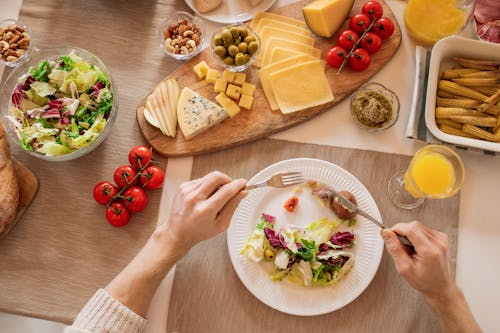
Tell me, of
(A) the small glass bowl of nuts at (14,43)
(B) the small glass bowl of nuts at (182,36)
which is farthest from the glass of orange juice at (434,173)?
(A) the small glass bowl of nuts at (14,43)

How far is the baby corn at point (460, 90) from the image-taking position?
1733mm

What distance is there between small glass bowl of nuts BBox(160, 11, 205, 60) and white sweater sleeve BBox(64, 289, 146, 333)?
919 mm

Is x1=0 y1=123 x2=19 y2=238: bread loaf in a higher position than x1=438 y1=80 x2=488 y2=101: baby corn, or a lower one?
lower

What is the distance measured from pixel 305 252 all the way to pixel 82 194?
0.85 m

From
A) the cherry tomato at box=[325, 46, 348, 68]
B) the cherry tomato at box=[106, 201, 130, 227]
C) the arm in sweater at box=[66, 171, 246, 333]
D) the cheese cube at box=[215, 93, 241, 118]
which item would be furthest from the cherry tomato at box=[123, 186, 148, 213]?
the cherry tomato at box=[325, 46, 348, 68]

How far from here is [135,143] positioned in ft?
6.07

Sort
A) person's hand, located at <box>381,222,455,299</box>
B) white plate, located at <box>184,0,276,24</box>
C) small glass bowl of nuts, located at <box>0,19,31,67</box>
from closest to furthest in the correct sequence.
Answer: person's hand, located at <box>381,222,455,299</box> < small glass bowl of nuts, located at <box>0,19,31,67</box> < white plate, located at <box>184,0,276,24</box>

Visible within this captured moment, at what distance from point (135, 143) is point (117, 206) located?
265mm

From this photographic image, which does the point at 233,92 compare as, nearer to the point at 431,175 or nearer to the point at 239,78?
the point at 239,78

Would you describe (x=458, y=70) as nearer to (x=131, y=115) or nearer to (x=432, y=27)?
(x=432, y=27)

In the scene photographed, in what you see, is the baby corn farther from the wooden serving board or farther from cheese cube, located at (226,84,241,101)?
cheese cube, located at (226,84,241,101)

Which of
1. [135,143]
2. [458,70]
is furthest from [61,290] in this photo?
[458,70]

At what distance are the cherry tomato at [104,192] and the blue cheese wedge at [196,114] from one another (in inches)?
13.0

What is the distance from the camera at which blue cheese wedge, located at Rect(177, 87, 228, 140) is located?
181 cm
